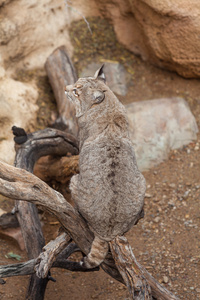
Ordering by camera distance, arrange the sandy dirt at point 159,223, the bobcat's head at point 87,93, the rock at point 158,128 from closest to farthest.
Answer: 1. the bobcat's head at point 87,93
2. the sandy dirt at point 159,223
3. the rock at point 158,128

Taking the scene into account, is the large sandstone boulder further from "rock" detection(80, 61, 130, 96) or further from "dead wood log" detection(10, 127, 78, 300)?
"dead wood log" detection(10, 127, 78, 300)

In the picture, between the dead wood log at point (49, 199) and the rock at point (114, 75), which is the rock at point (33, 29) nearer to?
the rock at point (114, 75)

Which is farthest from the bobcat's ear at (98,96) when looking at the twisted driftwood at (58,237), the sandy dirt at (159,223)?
the sandy dirt at (159,223)

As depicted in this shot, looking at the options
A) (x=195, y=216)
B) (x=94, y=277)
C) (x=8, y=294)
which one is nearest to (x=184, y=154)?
(x=195, y=216)

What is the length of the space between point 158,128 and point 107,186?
3728mm

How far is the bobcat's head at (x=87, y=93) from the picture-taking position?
4.90 m

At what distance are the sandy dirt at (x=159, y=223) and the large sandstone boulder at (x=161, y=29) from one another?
33 centimetres

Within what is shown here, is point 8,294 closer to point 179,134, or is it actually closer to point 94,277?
point 94,277

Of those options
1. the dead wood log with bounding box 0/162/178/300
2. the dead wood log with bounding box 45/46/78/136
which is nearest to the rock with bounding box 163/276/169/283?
the dead wood log with bounding box 0/162/178/300

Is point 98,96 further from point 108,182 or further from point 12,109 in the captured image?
point 12,109

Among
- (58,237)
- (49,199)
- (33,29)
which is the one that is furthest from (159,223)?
(33,29)

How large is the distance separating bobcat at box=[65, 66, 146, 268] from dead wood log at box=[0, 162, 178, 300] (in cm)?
14

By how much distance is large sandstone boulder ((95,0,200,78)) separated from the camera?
7.17 metres

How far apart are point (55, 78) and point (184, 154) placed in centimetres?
298
